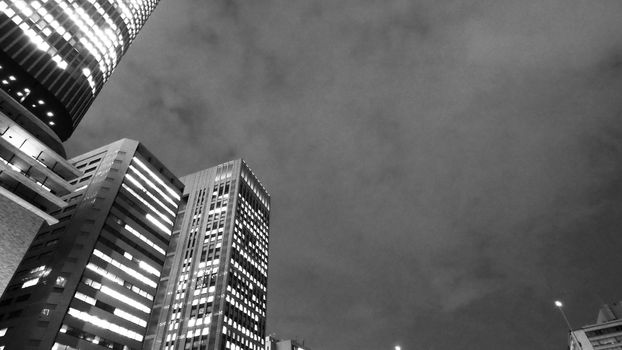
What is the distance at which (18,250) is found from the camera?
4959cm

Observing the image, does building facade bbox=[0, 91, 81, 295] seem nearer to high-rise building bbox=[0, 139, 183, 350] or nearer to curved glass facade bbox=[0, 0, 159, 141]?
high-rise building bbox=[0, 139, 183, 350]

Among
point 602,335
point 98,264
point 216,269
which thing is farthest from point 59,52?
point 602,335

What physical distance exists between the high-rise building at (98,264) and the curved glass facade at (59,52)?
1633 cm

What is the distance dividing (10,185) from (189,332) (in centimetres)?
6796

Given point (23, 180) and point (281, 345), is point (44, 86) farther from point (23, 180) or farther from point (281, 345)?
point (281, 345)

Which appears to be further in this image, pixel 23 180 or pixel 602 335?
pixel 602 335

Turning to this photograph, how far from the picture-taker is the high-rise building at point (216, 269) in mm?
106250

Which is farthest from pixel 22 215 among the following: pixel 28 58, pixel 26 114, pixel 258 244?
pixel 258 244

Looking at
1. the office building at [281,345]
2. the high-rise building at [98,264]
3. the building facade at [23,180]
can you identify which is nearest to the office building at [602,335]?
the office building at [281,345]

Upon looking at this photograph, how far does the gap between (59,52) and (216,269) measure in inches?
2896

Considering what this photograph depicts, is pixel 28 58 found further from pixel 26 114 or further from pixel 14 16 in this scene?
pixel 26 114

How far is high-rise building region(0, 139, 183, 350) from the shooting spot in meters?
68.5

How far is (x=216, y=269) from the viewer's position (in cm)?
11619

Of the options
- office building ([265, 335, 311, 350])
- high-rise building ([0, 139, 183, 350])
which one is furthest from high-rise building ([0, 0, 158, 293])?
office building ([265, 335, 311, 350])
